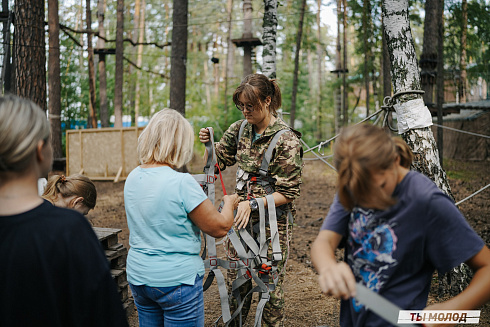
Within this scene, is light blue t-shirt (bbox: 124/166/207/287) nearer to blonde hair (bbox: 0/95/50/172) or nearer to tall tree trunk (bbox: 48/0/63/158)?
blonde hair (bbox: 0/95/50/172)

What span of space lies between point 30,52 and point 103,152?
817 cm

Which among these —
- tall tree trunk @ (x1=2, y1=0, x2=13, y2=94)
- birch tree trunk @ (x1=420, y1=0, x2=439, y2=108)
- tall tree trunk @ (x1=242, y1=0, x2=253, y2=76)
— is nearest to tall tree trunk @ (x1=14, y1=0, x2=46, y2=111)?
tall tree trunk @ (x1=2, y1=0, x2=13, y2=94)

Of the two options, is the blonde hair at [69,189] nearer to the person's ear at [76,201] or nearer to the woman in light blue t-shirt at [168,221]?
the person's ear at [76,201]

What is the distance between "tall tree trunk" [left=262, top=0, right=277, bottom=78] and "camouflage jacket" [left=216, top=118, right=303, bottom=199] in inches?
225

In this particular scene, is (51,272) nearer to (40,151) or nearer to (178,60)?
(40,151)

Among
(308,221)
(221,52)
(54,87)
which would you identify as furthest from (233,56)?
(308,221)

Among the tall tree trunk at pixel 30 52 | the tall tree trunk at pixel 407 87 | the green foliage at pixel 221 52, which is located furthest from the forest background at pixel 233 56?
the tall tree trunk at pixel 407 87

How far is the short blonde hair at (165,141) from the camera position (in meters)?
2.14

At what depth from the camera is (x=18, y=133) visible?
4.13ft

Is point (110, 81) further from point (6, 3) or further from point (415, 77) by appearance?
point (415, 77)

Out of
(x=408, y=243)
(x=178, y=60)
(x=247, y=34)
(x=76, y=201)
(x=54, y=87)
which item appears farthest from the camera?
(x=54, y=87)

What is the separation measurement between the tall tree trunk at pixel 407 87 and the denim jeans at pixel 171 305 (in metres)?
2.57

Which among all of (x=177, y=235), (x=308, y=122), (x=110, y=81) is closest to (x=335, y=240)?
(x=177, y=235)

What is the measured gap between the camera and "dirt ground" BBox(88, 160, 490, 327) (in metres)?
4.22
